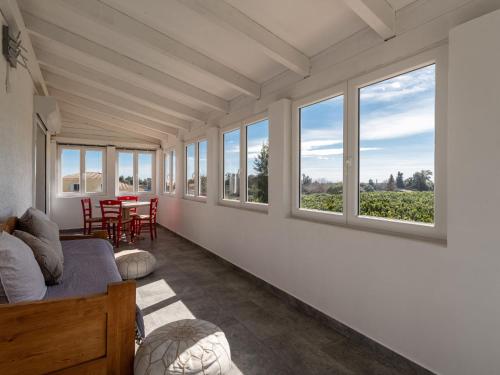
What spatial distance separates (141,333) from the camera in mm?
1635

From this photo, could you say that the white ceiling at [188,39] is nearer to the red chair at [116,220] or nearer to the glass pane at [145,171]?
the red chair at [116,220]

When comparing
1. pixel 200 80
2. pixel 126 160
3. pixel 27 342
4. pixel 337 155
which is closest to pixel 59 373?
pixel 27 342

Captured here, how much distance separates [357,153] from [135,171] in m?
6.81

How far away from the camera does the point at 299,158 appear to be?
9.92 ft

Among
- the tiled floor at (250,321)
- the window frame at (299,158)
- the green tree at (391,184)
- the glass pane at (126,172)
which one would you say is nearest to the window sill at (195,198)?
the tiled floor at (250,321)

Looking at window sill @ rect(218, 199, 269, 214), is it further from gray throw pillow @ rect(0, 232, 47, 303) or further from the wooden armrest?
gray throw pillow @ rect(0, 232, 47, 303)

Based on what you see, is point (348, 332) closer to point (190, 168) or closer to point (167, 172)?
point (190, 168)

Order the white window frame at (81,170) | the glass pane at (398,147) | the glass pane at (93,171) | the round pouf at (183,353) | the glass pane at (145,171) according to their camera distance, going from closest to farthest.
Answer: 1. the round pouf at (183,353)
2. the glass pane at (398,147)
3. the white window frame at (81,170)
4. the glass pane at (93,171)
5. the glass pane at (145,171)

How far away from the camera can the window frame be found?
249 centimetres

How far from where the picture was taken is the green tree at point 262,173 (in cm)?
359

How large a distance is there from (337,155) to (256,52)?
128 cm

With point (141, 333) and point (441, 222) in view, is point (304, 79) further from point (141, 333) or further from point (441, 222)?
point (141, 333)

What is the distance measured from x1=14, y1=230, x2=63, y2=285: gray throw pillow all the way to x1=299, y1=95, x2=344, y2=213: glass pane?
84.5 inches

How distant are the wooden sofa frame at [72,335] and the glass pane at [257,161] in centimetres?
244
